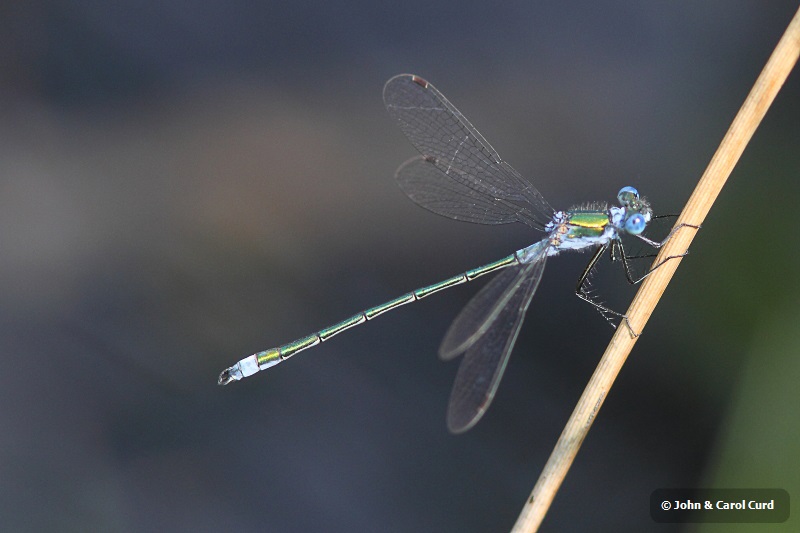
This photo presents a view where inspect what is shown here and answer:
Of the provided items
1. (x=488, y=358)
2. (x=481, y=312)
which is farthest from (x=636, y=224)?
(x=488, y=358)

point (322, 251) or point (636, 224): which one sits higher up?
point (322, 251)

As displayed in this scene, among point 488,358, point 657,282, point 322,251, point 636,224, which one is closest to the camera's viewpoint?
point 657,282

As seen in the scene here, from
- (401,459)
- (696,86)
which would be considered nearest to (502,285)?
(401,459)

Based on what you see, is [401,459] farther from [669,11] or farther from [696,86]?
[669,11]

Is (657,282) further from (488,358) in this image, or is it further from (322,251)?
(322,251)

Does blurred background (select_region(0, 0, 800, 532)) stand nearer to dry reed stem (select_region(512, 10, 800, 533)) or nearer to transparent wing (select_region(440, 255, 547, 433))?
transparent wing (select_region(440, 255, 547, 433))

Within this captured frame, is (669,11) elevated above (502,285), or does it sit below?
above

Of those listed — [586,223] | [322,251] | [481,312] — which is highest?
[322,251]

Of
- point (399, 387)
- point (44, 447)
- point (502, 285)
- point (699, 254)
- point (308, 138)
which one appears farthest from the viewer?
point (308, 138)
